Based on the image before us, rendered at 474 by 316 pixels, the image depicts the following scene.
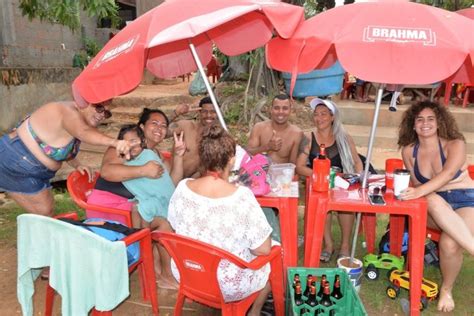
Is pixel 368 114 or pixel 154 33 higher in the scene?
pixel 154 33

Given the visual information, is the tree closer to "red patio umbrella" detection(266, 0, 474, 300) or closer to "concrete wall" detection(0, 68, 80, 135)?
"red patio umbrella" detection(266, 0, 474, 300)

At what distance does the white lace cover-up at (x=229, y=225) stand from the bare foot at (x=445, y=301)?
155 cm

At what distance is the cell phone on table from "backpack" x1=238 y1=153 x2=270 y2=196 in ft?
2.28

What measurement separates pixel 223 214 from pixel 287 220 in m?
0.86

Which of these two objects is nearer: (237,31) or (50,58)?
(237,31)

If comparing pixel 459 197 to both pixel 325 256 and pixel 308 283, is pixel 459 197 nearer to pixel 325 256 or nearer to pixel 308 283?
pixel 325 256

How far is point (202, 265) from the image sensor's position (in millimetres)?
2141

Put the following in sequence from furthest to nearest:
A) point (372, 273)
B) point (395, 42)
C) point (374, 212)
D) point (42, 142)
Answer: point (372, 273), point (42, 142), point (374, 212), point (395, 42)

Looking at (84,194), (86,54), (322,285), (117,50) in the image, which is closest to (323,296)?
(322,285)

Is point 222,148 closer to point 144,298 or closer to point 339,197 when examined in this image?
point 339,197

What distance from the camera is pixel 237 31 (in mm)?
3529

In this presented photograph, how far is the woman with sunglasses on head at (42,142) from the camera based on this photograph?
292cm

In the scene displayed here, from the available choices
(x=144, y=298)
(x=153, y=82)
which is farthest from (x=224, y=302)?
(x=153, y=82)

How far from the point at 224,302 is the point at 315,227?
2.97 feet
